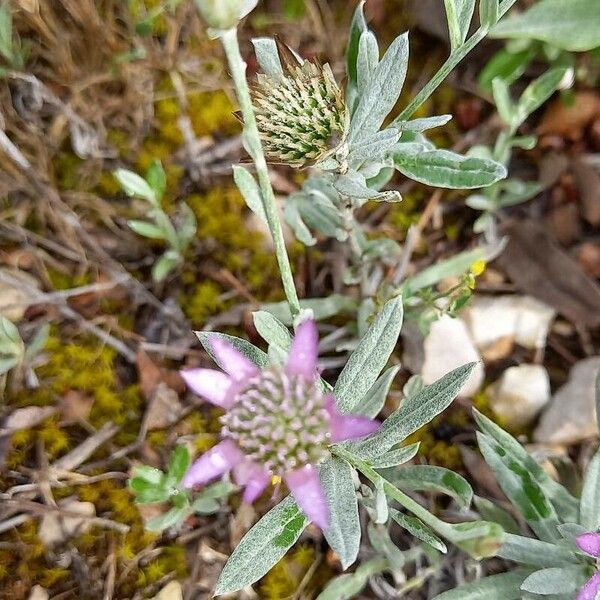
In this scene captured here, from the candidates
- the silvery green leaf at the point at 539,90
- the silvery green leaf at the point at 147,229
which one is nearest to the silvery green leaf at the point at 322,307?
the silvery green leaf at the point at 147,229

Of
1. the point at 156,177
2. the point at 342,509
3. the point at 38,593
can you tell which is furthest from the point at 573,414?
the point at 38,593

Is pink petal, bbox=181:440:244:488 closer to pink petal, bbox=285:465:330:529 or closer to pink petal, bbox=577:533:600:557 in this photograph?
pink petal, bbox=285:465:330:529

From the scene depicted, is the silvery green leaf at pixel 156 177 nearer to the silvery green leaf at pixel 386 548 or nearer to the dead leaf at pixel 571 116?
the silvery green leaf at pixel 386 548

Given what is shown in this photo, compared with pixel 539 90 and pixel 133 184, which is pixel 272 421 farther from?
pixel 539 90

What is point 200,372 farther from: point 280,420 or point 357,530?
point 357,530

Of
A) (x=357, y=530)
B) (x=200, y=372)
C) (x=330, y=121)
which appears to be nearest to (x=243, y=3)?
(x=330, y=121)

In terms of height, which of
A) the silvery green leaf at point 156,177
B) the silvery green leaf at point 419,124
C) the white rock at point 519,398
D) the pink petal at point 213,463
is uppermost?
the silvery green leaf at point 419,124

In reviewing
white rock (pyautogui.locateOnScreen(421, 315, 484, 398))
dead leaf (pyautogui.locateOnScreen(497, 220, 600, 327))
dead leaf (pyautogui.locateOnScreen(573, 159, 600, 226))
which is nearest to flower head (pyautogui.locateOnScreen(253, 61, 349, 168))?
white rock (pyautogui.locateOnScreen(421, 315, 484, 398))
